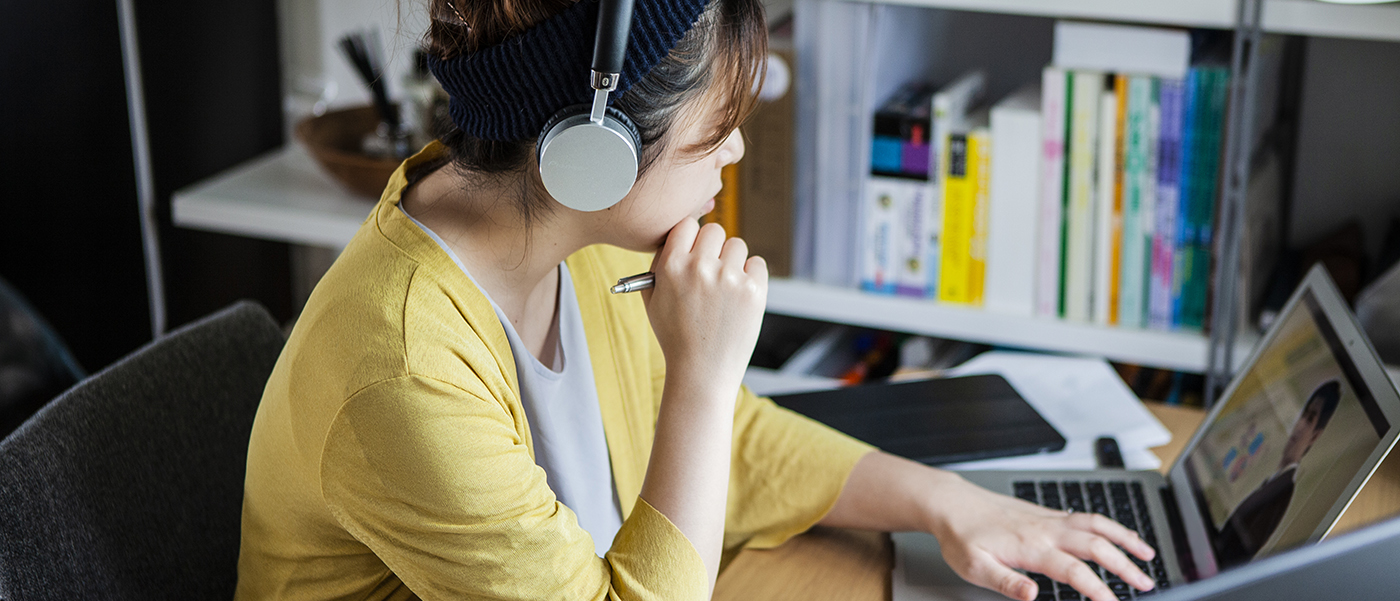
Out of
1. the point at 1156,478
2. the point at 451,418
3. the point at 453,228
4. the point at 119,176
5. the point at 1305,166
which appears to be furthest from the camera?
the point at 119,176

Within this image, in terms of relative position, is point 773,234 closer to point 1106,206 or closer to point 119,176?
point 1106,206

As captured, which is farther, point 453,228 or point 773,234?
point 773,234

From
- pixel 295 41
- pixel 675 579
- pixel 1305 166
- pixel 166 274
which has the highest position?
pixel 295 41

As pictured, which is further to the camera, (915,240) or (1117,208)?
(915,240)

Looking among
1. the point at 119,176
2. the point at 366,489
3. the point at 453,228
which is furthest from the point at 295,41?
the point at 366,489

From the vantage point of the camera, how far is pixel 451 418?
74 cm

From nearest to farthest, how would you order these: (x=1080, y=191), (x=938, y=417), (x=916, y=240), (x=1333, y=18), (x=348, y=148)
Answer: (x=938, y=417) < (x=1333, y=18) < (x=1080, y=191) < (x=916, y=240) < (x=348, y=148)

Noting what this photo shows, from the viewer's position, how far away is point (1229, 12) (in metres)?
1.35

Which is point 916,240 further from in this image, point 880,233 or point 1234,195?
point 1234,195

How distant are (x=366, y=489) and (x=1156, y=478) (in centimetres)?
69

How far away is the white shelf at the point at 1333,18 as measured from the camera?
128 cm

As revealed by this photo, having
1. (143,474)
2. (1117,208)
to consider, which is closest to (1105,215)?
(1117,208)

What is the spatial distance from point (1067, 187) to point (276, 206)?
1.21 metres

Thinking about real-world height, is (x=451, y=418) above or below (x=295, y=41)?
below
